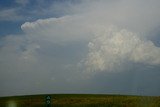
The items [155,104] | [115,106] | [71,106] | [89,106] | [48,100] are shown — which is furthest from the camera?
[71,106]

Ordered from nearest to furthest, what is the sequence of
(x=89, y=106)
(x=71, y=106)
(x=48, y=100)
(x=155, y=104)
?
(x=48, y=100) → (x=155, y=104) → (x=89, y=106) → (x=71, y=106)

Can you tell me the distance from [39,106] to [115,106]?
52.6 feet

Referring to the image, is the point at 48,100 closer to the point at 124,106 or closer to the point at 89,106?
the point at 124,106

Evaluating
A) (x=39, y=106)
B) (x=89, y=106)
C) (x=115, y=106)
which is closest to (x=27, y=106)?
(x=39, y=106)

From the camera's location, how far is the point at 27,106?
187 feet

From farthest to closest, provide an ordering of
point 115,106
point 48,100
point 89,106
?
point 89,106 < point 115,106 < point 48,100

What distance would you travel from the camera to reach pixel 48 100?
973 inches

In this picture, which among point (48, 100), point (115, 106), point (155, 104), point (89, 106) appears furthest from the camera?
point (89, 106)

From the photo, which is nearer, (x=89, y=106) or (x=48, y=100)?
(x=48, y=100)

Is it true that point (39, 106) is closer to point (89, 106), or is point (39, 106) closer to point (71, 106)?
point (71, 106)

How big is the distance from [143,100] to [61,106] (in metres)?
18.4

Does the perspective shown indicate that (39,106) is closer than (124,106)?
No

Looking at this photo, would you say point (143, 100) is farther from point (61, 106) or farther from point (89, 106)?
point (61, 106)

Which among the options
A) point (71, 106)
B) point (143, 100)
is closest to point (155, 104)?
point (143, 100)
